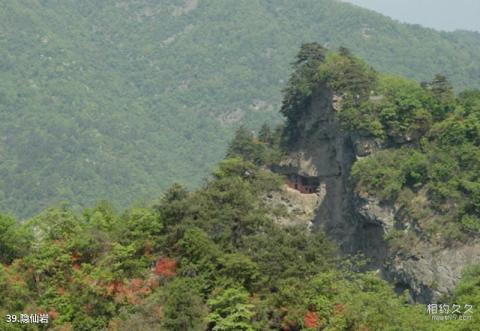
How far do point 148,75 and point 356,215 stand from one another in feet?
374

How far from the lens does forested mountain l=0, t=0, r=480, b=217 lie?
118500 mm

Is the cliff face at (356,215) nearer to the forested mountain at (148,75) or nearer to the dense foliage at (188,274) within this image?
the dense foliage at (188,274)

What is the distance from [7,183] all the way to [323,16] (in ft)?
244

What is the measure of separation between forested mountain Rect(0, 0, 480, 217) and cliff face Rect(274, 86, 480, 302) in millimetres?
52872

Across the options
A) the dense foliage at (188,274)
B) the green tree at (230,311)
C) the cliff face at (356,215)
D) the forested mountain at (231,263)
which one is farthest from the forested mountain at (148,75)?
the green tree at (230,311)

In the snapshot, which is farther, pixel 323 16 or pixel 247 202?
pixel 323 16

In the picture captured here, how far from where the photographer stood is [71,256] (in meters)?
34.6

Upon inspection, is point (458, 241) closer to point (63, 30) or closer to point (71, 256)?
point (71, 256)

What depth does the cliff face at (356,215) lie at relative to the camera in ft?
149

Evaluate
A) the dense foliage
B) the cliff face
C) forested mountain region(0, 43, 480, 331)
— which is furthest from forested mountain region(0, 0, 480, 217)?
the dense foliage

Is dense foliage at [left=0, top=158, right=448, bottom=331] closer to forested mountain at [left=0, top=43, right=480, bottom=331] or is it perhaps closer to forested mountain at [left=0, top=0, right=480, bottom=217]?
forested mountain at [left=0, top=43, right=480, bottom=331]

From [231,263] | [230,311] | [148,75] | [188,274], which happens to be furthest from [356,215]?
[148,75]

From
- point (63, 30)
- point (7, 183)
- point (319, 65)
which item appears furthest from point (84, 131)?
point (319, 65)

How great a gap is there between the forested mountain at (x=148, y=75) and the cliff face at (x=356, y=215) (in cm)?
5287
